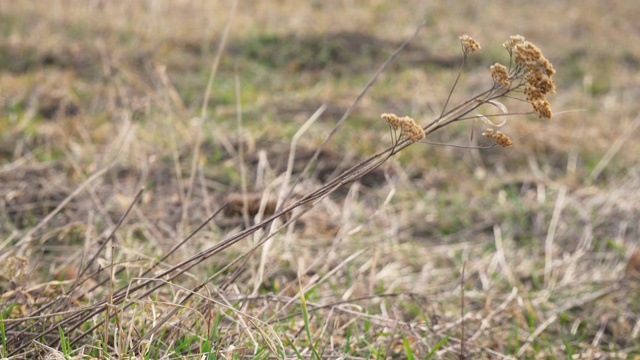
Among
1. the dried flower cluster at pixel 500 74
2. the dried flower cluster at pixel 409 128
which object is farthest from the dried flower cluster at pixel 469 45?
the dried flower cluster at pixel 409 128

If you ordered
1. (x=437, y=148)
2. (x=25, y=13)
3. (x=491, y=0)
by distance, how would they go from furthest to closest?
(x=491, y=0), (x=25, y=13), (x=437, y=148)

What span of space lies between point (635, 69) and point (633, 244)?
427 centimetres

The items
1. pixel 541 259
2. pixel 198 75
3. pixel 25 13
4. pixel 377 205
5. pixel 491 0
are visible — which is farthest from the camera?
pixel 491 0

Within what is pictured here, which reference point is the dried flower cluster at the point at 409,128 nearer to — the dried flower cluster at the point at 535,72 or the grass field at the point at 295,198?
the grass field at the point at 295,198

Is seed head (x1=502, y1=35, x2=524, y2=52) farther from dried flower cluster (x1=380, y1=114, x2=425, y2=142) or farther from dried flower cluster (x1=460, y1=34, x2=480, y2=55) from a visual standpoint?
dried flower cluster (x1=380, y1=114, x2=425, y2=142)

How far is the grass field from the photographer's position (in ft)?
5.02

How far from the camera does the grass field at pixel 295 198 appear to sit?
1.53 meters

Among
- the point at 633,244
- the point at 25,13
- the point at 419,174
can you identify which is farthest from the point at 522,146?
the point at 25,13

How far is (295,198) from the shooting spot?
2711 mm

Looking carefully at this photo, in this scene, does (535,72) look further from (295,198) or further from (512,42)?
(295,198)

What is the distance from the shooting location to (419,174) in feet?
11.9

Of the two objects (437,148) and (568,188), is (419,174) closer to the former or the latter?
(437,148)

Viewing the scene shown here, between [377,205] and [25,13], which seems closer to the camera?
[377,205]

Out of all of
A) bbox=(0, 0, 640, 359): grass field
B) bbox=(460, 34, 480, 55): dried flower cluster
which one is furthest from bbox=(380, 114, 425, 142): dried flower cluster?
bbox=(460, 34, 480, 55): dried flower cluster
